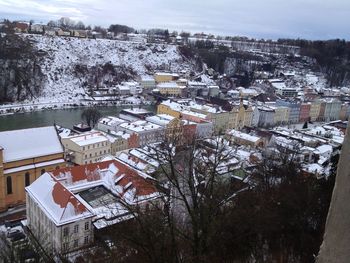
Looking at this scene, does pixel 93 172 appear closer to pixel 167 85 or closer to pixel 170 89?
pixel 170 89

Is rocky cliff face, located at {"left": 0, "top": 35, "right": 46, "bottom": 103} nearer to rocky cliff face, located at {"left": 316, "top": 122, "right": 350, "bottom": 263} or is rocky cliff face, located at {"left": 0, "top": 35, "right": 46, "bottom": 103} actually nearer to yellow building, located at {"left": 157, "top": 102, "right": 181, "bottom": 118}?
yellow building, located at {"left": 157, "top": 102, "right": 181, "bottom": 118}

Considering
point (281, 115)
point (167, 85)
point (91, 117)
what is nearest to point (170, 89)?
point (167, 85)

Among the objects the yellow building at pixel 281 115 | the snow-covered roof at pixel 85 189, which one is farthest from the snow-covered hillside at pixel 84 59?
the snow-covered roof at pixel 85 189

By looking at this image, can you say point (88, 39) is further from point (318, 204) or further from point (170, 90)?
point (318, 204)

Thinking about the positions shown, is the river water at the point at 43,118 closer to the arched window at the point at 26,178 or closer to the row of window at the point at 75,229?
the arched window at the point at 26,178

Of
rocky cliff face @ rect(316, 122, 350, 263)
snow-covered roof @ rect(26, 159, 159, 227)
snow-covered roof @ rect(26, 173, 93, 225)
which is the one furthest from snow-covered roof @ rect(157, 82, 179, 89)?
rocky cliff face @ rect(316, 122, 350, 263)
